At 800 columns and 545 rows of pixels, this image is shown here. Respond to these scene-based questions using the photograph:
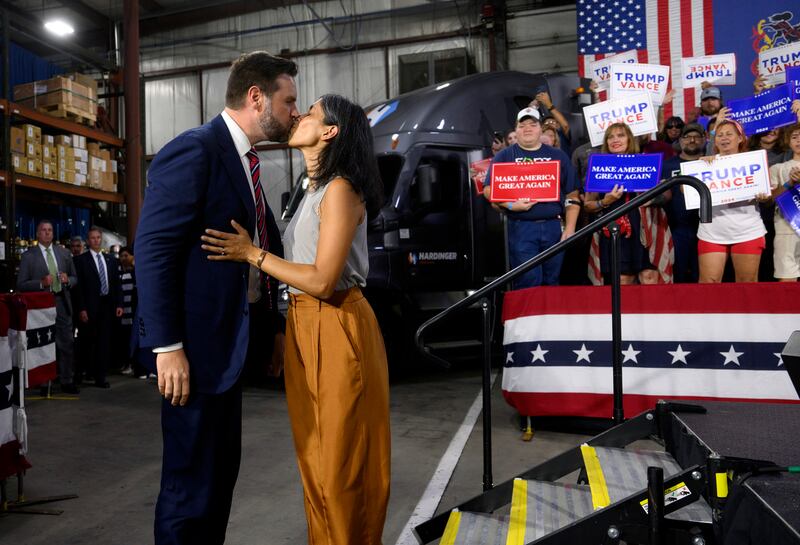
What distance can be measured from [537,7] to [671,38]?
5.58 metres

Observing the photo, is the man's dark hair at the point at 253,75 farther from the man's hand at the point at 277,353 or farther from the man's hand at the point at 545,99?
the man's hand at the point at 545,99

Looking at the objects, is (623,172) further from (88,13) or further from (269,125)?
(88,13)

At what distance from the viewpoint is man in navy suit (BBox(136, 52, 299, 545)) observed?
191cm

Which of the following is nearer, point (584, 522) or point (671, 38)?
point (584, 522)

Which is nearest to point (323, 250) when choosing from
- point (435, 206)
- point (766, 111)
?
point (766, 111)

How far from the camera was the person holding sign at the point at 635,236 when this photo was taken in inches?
218

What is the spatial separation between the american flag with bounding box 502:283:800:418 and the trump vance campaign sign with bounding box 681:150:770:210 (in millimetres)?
986

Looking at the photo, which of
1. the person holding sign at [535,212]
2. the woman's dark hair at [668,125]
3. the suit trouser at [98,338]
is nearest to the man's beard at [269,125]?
the person holding sign at [535,212]

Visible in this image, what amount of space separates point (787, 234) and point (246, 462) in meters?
4.48

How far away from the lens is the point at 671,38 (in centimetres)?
1163

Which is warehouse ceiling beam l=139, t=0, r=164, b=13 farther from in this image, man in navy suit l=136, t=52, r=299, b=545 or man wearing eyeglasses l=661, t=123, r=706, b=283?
man in navy suit l=136, t=52, r=299, b=545

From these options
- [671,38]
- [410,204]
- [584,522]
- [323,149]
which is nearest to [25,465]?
[323,149]

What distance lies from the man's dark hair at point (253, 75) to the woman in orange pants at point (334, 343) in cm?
18

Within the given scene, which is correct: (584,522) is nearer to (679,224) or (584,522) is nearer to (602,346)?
(602,346)
